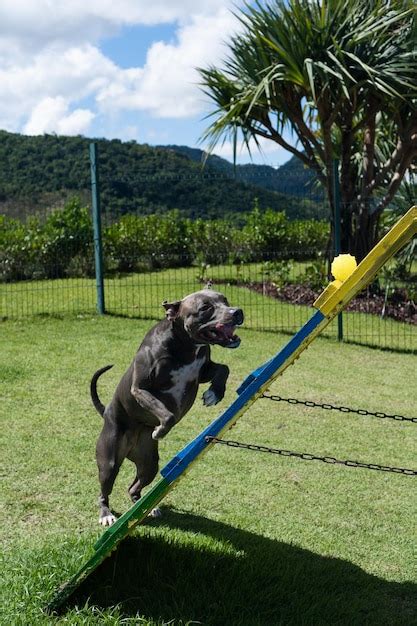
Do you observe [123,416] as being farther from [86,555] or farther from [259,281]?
[259,281]

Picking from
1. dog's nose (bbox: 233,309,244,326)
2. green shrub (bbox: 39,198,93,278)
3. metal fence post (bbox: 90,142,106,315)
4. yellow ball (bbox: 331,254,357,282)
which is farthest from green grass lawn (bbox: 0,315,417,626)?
green shrub (bbox: 39,198,93,278)

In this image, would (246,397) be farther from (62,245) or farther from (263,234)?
(263,234)

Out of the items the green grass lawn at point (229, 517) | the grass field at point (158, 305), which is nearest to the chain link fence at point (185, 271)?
the grass field at point (158, 305)

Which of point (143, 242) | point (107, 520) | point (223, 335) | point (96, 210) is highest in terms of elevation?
point (96, 210)

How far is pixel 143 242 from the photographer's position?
1666cm

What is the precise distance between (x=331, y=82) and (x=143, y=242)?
21.8 feet

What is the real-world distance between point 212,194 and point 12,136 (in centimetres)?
2358

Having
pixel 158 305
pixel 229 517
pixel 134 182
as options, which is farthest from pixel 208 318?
pixel 158 305

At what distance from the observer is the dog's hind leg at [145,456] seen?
→ 4.01 m

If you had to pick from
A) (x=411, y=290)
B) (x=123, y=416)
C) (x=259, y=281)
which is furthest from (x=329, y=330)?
(x=123, y=416)

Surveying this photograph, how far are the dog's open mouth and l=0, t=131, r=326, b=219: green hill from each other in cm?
683

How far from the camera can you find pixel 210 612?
3279 millimetres

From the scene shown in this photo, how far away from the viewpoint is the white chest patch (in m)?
3.48

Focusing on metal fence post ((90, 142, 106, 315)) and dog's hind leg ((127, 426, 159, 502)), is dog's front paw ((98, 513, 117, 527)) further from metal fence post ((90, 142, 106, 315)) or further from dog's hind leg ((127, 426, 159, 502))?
metal fence post ((90, 142, 106, 315))
